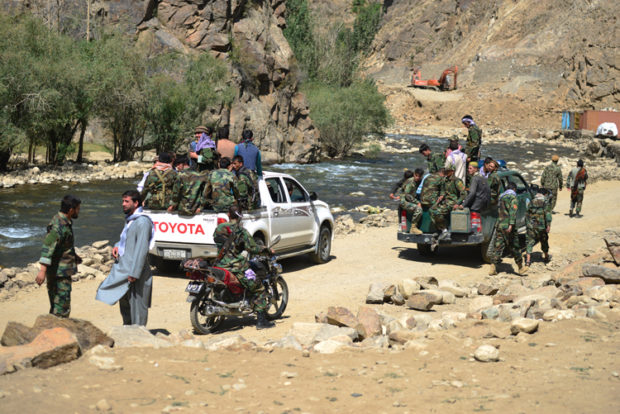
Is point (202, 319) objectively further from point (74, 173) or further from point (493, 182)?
point (74, 173)

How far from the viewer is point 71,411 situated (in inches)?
206

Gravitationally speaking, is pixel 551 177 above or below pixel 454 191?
below

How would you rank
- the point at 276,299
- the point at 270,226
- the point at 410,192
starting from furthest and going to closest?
the point at 410,192
the point at 270,226
the point at 276,299

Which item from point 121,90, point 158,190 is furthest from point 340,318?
point 121,90

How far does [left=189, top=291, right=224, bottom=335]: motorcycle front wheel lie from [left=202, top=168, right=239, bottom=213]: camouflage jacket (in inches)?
100

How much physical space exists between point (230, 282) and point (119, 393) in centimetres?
316

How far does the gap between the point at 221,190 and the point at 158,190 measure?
4.15ft

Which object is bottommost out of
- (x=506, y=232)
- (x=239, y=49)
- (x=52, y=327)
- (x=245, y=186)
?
(x=52, y=327)

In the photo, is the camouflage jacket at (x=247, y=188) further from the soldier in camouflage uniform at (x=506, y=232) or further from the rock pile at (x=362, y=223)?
the rock pile at (x=362, y=223)

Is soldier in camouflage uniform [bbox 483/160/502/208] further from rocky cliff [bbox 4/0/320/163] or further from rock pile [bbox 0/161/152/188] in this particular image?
rocky cliff [bbox 4/0/320/163]

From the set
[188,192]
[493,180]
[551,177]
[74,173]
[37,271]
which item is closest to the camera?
[188,192]

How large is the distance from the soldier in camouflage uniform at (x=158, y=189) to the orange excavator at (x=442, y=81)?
257 ft

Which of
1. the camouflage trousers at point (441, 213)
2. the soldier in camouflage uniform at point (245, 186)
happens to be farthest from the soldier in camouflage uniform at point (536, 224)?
the soldier in camouflage uniform at point (245, 186)

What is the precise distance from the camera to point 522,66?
3319 inches
